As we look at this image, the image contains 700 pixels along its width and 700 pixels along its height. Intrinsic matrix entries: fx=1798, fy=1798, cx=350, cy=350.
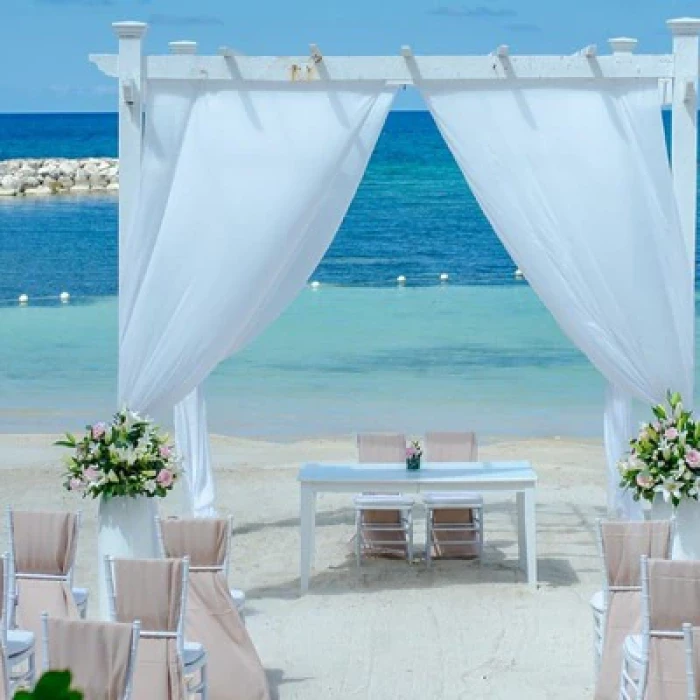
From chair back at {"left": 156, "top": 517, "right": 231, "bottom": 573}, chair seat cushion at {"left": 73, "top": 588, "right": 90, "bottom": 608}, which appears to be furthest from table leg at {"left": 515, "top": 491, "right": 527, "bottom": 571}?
chair seat cushion at {"left": 73, "top": 588, "right": 90, "bottom": 608}

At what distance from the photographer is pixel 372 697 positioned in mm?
8570

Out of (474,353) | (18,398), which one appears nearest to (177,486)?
(18,398)

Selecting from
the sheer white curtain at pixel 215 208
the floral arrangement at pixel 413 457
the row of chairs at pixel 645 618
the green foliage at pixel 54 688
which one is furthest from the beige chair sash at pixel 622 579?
the green foliage at pixel 54 688

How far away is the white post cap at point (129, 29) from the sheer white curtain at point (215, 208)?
27cm

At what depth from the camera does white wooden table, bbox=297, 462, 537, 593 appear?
34.2 ft

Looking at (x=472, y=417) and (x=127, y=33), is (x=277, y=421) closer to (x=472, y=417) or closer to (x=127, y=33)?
(x=472, y=417)

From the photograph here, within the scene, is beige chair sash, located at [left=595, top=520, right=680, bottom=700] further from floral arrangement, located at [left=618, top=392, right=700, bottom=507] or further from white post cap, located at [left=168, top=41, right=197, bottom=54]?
white post cap, located at [left=168, top=41, right=197, bottom=54]

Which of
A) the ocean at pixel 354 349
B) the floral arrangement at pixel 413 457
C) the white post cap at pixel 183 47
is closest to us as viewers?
the white post cap at pixel 183 47

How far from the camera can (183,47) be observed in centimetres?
1070

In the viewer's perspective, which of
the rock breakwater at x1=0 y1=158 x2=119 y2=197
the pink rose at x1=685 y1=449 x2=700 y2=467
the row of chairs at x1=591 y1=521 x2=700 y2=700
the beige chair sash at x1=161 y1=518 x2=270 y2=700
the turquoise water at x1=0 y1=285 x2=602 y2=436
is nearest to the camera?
the row of chairs at x1=591 y1=521 x2=700 y2=700

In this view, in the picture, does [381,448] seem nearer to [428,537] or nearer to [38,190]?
[428,537]

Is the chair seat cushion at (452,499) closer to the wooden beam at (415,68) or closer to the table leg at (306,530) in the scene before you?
the table leg at (306,530)

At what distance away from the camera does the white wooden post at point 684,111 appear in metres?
9.38

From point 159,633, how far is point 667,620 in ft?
7.09
